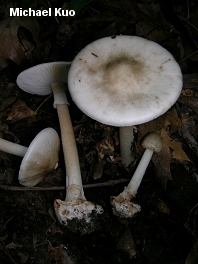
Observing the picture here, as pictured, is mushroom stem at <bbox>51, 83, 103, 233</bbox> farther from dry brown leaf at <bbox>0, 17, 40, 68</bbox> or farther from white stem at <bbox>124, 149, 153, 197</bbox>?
dry brown leaf at <bbox>0, 17, 40, 68</bbox>

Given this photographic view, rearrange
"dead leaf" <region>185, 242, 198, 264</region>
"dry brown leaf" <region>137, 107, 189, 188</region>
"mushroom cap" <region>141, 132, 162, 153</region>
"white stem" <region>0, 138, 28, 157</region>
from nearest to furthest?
1. "dead leaf" <region>185, 242, 198, 264</region>
2. "mushroom cap" <region>141, 132, 162, 153</region>
3. "white stem" <region>0, 138, 28, 157</region>
4. "dry brown leaf" <region>137, 107, 189, 188</region>

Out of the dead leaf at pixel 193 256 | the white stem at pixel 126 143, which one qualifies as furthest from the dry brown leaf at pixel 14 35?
the dead leaf at pixel 193 256

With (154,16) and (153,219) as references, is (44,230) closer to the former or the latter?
(153,219)

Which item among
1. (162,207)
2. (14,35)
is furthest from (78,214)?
(14,35)

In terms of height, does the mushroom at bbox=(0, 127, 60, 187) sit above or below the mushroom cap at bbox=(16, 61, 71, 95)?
below

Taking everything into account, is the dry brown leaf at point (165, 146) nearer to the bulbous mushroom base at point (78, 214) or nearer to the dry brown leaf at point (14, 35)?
the bulbous mushroom base at point (78, 214)

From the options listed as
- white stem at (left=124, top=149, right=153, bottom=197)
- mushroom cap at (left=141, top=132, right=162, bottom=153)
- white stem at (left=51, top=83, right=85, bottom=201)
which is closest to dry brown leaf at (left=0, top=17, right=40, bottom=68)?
white stem at (left=51, top=83, right=85, bottom=201)

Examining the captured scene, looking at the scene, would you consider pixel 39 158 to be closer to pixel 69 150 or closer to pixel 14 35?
pixel 69 150
